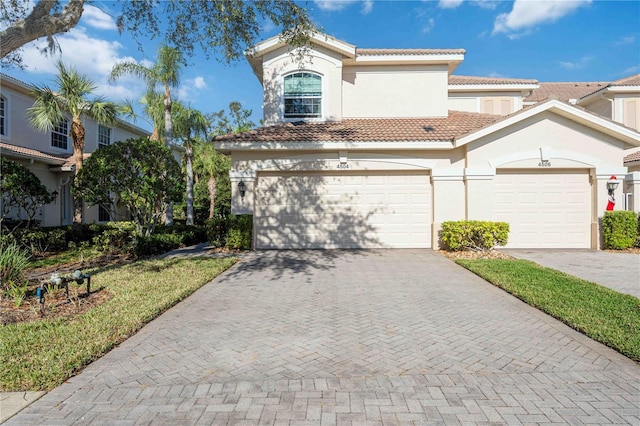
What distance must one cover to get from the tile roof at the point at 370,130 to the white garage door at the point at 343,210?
1235 millimetres

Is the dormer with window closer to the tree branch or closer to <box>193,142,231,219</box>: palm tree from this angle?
the tree branch

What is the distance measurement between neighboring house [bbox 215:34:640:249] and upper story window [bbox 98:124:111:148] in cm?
1218

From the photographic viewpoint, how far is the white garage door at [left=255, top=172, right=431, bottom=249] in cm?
1188

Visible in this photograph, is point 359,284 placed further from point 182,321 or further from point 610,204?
point 610,204

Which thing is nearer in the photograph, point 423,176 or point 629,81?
point 423,176

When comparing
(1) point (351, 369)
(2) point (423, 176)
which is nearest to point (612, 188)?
(2) point (423, 176)

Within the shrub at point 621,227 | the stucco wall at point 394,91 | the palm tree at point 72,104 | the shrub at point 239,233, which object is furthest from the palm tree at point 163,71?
the shrub at point 621,227

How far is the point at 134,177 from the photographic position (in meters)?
10.9

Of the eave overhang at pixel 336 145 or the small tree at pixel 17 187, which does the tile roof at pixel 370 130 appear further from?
the small tree at pixel 17 187

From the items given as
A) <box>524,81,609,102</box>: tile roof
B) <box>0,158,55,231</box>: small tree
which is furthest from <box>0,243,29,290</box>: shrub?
<box>524,81,609,102</box>: tile roof

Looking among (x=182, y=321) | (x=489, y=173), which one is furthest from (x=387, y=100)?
(x=182, y=321)

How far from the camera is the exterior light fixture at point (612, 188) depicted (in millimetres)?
10812

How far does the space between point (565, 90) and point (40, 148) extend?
28.2 metres

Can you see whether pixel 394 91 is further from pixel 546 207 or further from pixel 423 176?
pixel 546 207
